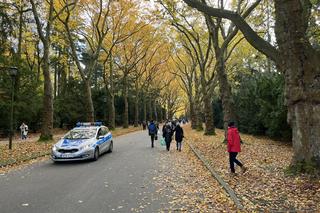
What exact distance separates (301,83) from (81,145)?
29.0 ft

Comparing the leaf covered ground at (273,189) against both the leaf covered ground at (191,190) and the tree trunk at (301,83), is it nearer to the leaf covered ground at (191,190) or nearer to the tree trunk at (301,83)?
the leaf covered ground at (191,190)

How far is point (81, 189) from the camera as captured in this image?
8.16 metres

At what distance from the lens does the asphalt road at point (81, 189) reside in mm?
6570

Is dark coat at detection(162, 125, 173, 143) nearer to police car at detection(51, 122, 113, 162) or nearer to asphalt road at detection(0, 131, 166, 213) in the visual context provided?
police car at detection(51, 122, 113, 162)

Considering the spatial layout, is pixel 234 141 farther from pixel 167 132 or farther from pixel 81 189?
pixel 167 132

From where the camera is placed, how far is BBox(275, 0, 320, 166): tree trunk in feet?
26.7

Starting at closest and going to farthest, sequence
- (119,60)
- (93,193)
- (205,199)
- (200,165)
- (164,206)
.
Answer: (164,206)
(205,199)
(93,193)
(200,165)
(119,60)

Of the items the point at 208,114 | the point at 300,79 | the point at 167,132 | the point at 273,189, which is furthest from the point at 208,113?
the point at 273,189

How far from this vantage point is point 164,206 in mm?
6641

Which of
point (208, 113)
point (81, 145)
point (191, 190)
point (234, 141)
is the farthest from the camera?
point (208, 113)

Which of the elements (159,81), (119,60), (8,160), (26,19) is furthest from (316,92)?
(159,81)

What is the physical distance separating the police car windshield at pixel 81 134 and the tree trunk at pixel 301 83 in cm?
919

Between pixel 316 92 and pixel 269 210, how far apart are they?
3.72 metres

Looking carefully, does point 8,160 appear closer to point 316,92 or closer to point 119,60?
point 316,92
